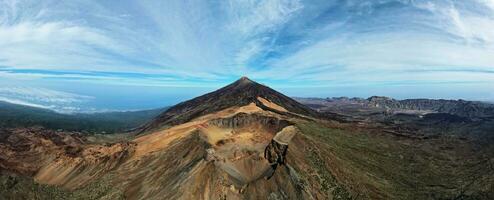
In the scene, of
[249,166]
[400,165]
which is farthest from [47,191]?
[400,165]

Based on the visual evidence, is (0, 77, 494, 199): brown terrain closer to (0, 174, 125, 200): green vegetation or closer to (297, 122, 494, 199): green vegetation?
(0, 174, 125, 200): green vegetation

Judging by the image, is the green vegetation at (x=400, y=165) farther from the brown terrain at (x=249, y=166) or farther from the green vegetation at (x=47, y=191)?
the green vegetation at (x=47, y=191)

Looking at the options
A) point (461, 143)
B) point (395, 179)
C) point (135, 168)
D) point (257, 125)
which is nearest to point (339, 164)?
point (395, 179)

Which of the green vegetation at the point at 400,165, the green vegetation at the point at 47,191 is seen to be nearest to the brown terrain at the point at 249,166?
the green vegetation at the point at 47,191

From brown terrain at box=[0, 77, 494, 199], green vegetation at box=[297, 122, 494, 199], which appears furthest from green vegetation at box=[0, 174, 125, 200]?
green vegetation at box=[297, 122, 494, 199]

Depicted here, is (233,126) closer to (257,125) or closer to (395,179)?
(257,125)

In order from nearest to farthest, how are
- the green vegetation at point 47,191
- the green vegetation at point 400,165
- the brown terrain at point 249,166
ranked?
the brown terrain at point 249,166, the green vegetation at point 47,191, the green vegetation at point 400,165

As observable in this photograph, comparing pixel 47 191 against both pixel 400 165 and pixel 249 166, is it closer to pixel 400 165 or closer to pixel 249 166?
pixel 249 166
